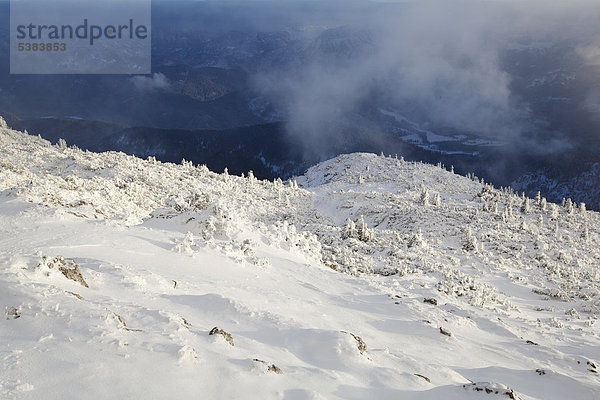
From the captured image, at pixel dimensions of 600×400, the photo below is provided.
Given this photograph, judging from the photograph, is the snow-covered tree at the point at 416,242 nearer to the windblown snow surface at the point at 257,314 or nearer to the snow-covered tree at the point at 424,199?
the windblown snow surface at the point at 257,314

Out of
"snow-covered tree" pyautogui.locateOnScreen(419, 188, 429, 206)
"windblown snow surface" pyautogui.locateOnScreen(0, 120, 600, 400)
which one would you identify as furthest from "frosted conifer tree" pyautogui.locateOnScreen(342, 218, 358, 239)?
"snow-covered tree" pyautogui.locateOnScreen(419, 188, 429, 206)

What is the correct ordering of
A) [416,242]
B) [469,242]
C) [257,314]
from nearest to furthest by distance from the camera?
1. [257,314]
2. [416,242]
3. [469,242]

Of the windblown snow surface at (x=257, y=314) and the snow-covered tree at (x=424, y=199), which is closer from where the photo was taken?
the windblown snow surface at (x=257, y=314)

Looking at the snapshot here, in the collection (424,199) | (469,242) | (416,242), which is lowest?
(469,242)

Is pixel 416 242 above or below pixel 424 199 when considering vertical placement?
below

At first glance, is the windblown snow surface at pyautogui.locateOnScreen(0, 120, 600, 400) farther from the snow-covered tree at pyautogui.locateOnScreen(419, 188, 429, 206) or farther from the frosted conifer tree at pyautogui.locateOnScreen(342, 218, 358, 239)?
the snow-covered tree at pyautogui.locateOnScreen(419, 188, 429, 206)

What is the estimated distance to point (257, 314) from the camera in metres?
10.2

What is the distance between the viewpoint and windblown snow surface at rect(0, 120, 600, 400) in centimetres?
607

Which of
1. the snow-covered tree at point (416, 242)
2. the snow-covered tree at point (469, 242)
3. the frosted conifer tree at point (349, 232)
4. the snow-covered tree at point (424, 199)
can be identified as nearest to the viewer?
the snow-covered tree at point (416, 242)

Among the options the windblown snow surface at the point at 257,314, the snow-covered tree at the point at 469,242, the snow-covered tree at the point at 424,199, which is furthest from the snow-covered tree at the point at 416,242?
the snow-covered tree at the point at 424,199

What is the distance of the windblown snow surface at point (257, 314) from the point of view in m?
6.07

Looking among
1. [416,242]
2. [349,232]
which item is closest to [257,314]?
[416,242]

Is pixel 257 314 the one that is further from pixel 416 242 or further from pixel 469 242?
pixel 469 242

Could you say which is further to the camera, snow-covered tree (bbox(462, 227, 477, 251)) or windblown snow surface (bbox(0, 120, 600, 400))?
snow-covered tree (bbox(462, 227, 477, 251))
